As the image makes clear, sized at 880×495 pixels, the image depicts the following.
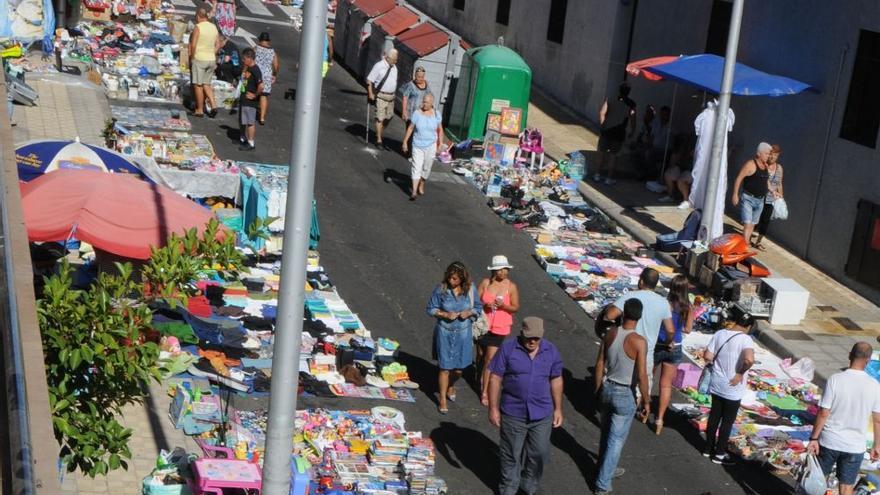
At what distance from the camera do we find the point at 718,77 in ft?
63.5

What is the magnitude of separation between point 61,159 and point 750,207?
9.50 meters

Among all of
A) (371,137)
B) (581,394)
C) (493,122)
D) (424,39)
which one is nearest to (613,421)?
(581,394)

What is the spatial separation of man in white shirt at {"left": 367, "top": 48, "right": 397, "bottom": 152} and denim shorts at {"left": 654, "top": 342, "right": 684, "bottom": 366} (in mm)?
11095

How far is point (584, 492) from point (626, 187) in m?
11.6

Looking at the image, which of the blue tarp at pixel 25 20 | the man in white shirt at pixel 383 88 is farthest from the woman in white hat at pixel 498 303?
the blue tarp at pixel 25 20

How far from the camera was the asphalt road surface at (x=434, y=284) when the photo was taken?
1184 cm

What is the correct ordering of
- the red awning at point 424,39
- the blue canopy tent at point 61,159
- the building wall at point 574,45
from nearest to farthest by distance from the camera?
the blue canopy tent at point 61,159 → the red awning at point 424,39 → the building wall at point 574,45

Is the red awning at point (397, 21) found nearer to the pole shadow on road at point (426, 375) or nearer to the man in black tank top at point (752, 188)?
Result: the man in black tank top at point (752, 188)

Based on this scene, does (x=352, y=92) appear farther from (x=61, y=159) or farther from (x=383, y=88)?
(x=61, y=159)

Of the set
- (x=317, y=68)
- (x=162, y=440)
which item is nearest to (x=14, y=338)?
(x=317, y=68)

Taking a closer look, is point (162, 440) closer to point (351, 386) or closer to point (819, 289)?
point (351, 386)

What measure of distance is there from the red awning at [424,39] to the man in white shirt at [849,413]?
14802mm

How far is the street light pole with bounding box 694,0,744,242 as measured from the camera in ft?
58.1

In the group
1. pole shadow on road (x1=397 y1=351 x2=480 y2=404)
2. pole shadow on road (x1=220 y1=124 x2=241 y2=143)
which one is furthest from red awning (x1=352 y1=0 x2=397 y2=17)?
pole shadow on road (x1=397 y1=351 x2=480 y2=404)
